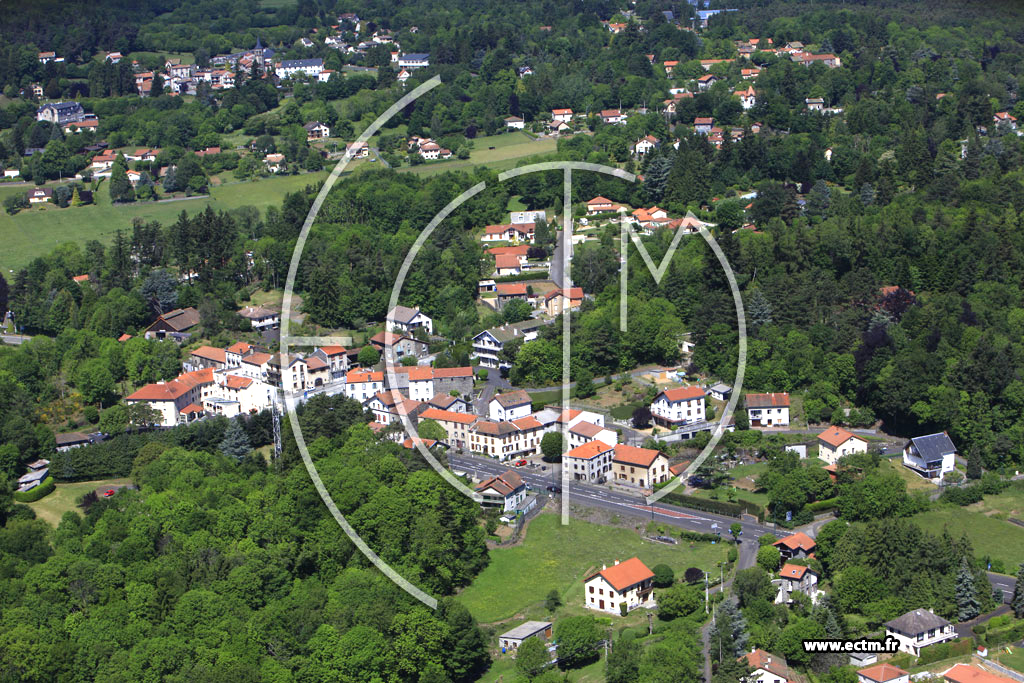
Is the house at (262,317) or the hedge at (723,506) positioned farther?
the house at (262,317)

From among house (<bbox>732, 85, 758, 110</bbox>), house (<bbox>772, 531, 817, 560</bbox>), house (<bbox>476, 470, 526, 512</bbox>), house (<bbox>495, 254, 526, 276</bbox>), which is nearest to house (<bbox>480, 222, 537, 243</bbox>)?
house (<bbox>495, 254, 526, 276</bbox>)

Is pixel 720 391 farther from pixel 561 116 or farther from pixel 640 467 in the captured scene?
pixel 561 116

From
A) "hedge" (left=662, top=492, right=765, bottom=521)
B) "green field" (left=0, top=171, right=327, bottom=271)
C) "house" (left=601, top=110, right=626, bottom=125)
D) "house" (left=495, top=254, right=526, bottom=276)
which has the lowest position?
"hedge" (left=662, top=492, right=765, bottom=521)

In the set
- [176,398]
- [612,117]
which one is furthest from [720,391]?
[612,117]

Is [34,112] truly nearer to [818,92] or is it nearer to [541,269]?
[541,269]

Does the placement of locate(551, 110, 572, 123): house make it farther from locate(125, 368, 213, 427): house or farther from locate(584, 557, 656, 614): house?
locate(584, 557, 656, 614): house

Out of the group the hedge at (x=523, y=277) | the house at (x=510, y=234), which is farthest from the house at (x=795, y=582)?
the house at (x=510, y=234)

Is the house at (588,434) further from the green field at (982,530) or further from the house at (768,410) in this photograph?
the green field at (982,530)
